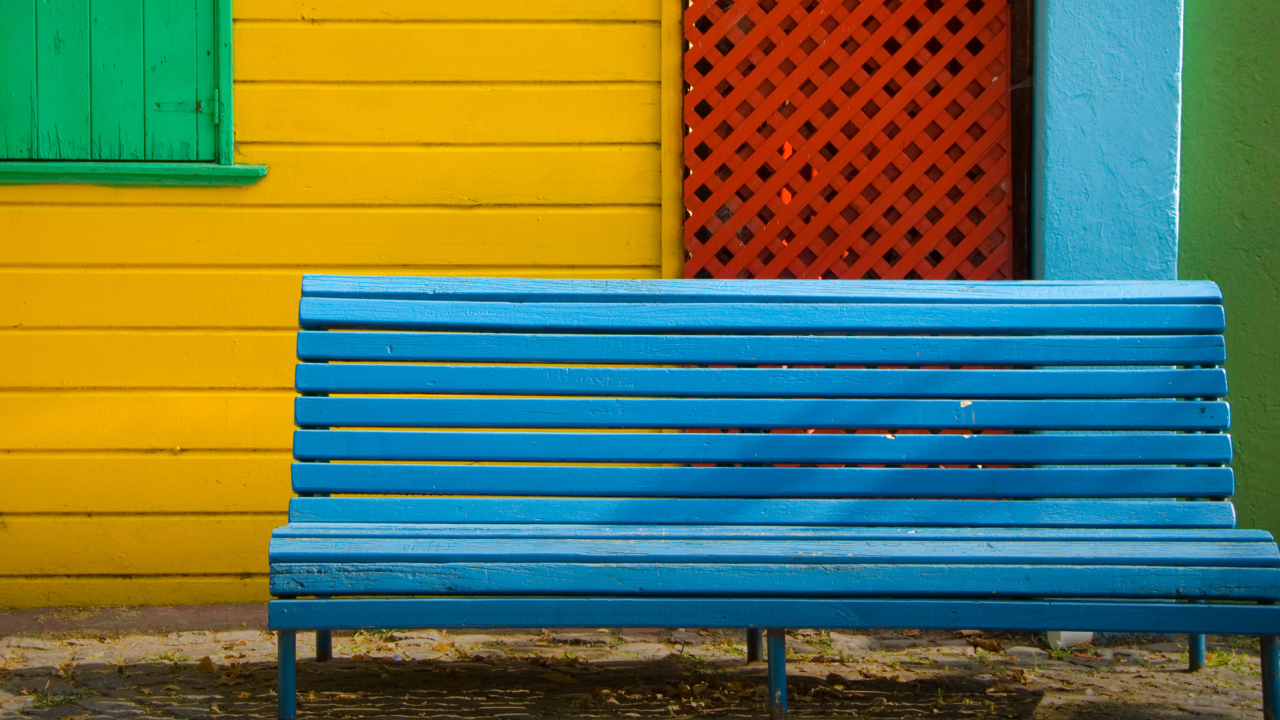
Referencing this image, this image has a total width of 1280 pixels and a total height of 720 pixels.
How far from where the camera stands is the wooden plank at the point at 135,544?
316 centimetres

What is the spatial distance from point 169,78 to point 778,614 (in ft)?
8.16

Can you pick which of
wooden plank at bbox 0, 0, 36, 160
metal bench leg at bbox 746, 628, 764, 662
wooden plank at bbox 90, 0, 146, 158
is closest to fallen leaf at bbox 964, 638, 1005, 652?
metal bench leg at bbox 746, 628, 764, 662

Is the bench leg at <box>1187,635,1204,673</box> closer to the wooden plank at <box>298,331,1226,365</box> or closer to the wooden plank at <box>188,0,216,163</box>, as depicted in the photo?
the wooden plank at <box>298,331,1226,365</box>

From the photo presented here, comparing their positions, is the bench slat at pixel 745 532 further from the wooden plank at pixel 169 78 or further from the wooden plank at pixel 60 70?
the wooden plank at pixel 60 70

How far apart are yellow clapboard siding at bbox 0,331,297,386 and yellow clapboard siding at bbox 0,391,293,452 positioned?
0.04m

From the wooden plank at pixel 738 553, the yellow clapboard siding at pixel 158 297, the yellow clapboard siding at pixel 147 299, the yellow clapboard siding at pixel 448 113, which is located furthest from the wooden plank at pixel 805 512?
the yellow clapboard siding at pixel 448 113

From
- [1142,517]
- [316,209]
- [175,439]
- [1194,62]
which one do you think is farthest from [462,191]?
[1194,62]

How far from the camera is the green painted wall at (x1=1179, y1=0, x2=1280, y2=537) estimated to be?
3.18 m

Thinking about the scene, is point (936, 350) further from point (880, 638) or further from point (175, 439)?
point (175, 439)

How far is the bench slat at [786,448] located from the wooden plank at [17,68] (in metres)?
1.77

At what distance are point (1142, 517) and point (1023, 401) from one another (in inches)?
13.1

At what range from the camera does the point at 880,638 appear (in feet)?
9.80

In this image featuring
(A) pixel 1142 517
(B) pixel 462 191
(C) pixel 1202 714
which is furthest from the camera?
(B) pixel 462 191

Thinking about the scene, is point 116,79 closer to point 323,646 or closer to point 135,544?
point 135,544
